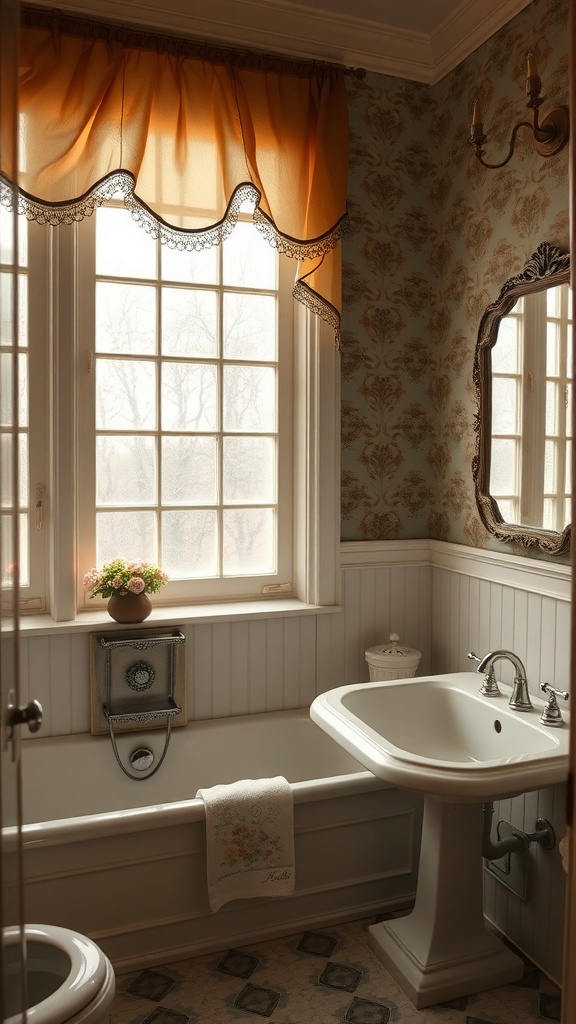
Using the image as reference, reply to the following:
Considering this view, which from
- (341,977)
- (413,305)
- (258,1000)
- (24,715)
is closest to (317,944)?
(341,977)

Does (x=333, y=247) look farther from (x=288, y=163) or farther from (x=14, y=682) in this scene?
(x=14, y=682)

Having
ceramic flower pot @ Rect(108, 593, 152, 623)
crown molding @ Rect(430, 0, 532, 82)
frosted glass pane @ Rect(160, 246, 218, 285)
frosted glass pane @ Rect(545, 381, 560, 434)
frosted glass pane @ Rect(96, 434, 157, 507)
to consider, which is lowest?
ceramic flower pot @ Rect(108, 593, 152, 623)

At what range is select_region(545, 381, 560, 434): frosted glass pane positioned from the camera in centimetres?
226

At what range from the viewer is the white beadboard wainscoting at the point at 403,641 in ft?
7.56

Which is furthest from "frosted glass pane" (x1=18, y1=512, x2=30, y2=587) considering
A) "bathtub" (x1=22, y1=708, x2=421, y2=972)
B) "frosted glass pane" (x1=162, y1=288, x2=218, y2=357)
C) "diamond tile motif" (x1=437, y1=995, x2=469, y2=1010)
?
"diamond tile motif" (x1=437, y1=995, x2=469, y2=1010)

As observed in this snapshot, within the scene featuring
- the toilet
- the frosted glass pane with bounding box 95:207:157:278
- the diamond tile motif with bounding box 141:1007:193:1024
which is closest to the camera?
the toilet

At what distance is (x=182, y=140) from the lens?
255cm

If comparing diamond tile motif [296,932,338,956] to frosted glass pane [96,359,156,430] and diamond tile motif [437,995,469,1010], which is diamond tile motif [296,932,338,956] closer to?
diamond tile motif [437,995,469,1010]

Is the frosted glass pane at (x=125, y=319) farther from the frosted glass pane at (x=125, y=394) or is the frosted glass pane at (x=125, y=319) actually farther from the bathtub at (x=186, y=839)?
the bathtub at (x=186, y=839)

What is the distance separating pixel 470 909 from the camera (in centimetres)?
219

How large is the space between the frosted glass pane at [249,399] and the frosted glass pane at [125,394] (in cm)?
28

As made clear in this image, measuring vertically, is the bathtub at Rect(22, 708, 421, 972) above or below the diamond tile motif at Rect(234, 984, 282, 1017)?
above

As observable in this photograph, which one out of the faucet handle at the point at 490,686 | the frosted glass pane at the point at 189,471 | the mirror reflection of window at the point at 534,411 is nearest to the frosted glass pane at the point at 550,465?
the mirror reflection of window at the point at 534,411

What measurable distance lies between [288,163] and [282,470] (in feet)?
3.53
